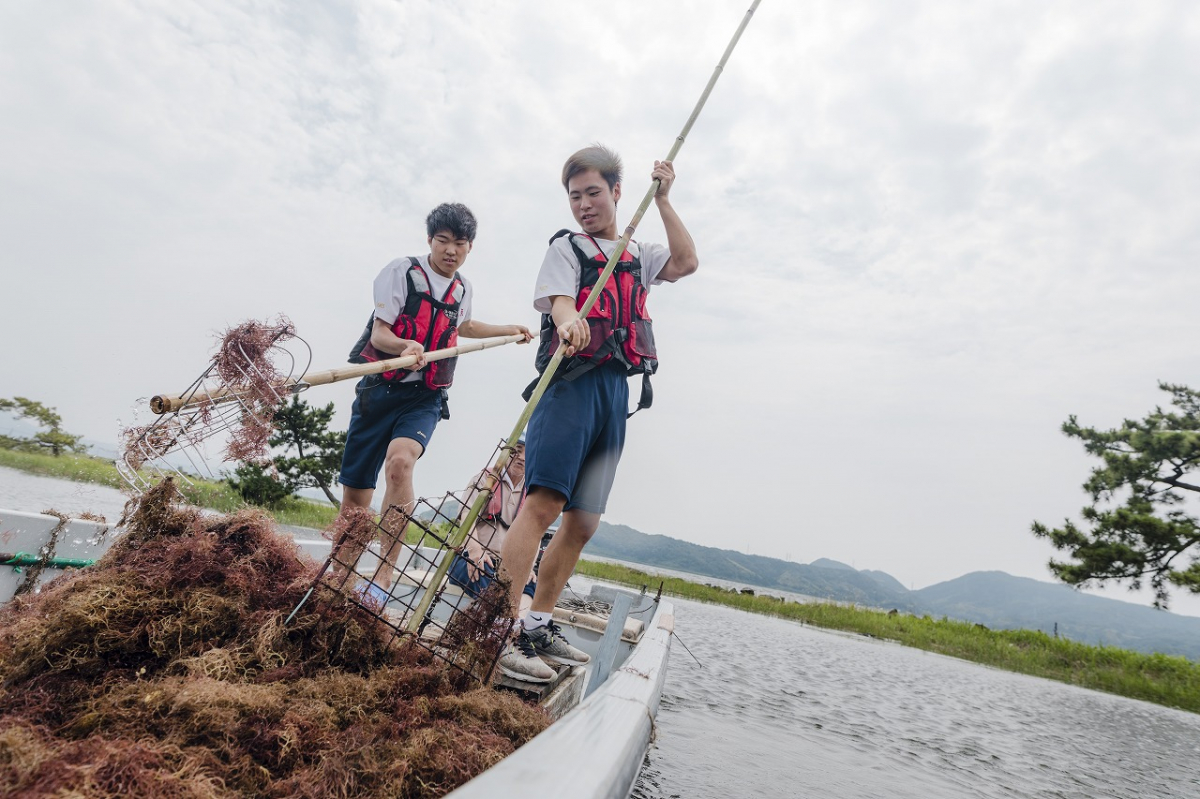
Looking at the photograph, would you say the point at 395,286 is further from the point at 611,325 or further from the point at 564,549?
the point at 564,549

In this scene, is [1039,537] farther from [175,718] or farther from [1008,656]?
[175,718]

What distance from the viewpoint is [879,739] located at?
5219 mm

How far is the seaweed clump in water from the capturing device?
1.19 metres

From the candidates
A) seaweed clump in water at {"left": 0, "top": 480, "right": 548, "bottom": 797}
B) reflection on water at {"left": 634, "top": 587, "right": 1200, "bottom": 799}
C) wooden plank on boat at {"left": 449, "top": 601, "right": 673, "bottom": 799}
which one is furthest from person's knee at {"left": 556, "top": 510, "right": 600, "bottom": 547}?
wooden plank on boat at {"left": 449, "top": 601, "right": 673, "bottom": 799}

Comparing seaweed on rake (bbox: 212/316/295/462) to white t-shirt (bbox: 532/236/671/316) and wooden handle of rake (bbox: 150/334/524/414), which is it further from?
white t-shirt (bbox: 532/236/671/316)

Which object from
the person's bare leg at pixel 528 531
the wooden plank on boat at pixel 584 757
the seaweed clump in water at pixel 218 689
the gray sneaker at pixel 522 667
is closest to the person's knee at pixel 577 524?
the person's bare leg at pixel 528 531

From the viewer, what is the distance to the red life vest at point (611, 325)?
10.1 feet

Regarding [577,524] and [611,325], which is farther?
[611,325]

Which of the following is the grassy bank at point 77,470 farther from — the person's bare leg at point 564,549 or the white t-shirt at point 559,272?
the white t-shirt at point 559,272

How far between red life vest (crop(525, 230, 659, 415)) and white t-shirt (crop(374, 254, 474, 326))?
1377 mm

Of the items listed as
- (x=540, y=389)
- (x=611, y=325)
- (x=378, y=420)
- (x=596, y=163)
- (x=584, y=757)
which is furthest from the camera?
(x=378, y=420)

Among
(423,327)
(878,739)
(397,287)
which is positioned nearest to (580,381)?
(423,327)

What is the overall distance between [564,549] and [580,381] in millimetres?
811

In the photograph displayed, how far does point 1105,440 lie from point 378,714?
25.1 metres
